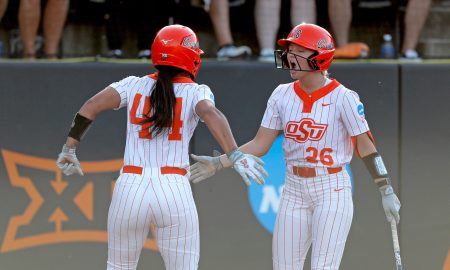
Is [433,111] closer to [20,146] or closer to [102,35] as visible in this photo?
[102,35]

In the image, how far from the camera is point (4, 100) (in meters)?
6.59

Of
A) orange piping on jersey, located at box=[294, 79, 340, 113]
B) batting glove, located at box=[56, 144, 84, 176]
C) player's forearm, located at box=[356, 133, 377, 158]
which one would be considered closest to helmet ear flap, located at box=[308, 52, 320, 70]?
orange piping on jersey, located at box=[294, 79, 340, 113]

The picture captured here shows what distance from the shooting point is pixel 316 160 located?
17.0ft

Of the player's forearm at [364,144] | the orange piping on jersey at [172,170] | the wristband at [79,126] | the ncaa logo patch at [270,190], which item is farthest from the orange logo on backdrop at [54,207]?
the player's forearm at [364,144]

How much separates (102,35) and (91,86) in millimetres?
503

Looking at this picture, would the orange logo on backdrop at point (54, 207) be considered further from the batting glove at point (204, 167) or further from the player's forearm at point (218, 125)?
the player's forearm at point (218, 125)

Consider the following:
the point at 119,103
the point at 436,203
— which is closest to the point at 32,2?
the point at 119,103

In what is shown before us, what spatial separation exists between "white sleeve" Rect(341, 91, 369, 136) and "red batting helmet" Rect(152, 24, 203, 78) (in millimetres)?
856

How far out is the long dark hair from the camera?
469cm

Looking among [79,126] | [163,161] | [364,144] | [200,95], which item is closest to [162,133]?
[163,161]

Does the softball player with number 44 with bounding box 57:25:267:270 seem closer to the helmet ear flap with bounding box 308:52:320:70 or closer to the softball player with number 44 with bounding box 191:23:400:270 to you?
the softball player with number 44 with bounding box 191:23:400:270

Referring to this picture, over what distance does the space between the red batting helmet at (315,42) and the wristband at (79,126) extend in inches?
47.0

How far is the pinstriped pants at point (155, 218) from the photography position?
185 inches

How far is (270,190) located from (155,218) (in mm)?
2310
